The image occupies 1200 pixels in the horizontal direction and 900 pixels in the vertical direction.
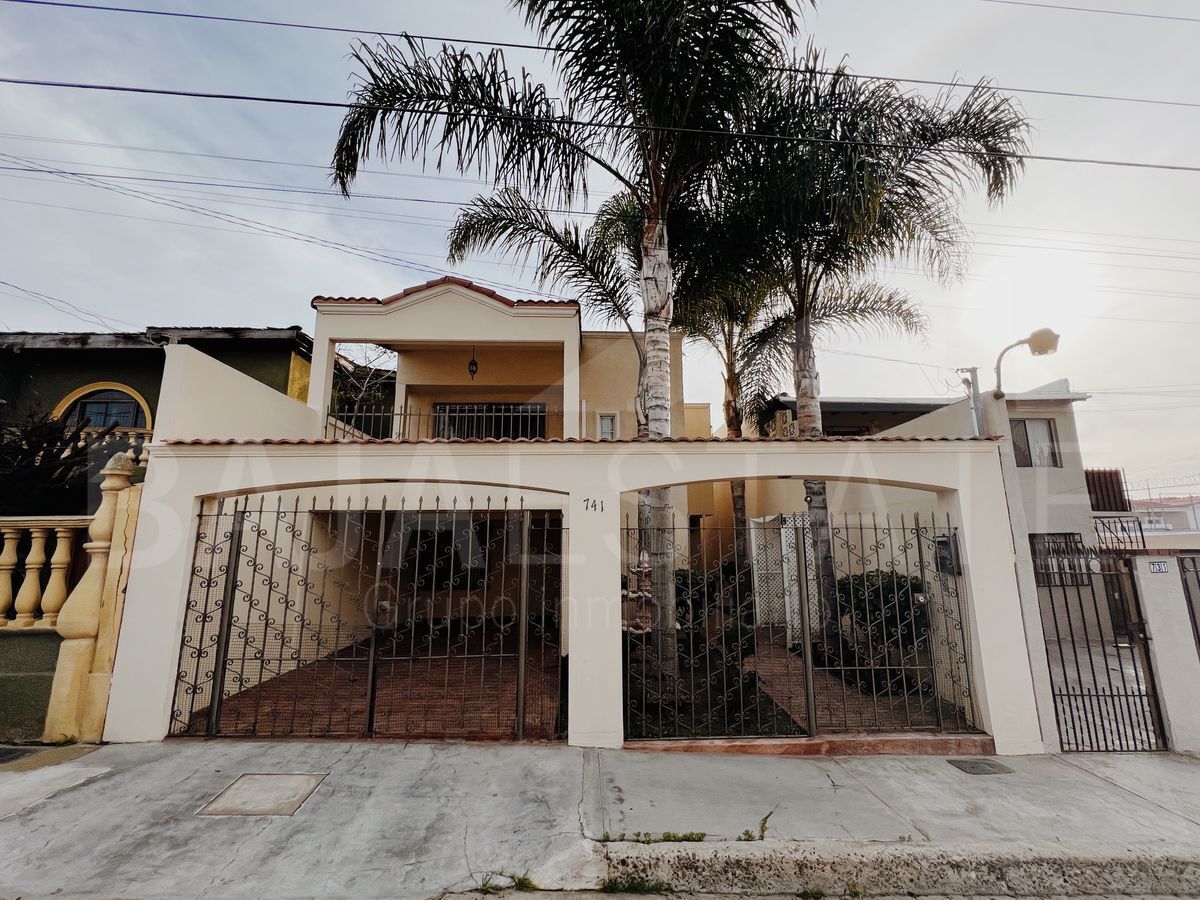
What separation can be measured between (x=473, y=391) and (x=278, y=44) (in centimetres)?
665

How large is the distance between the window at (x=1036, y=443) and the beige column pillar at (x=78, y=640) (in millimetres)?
16452

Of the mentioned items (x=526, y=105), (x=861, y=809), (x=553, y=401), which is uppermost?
(x=526, y=105)

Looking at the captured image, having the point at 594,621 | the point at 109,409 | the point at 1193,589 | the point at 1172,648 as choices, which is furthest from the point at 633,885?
the point at 109,409

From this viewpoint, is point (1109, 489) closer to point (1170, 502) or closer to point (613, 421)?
point (613, 421)

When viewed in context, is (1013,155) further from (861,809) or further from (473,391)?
(473,391)

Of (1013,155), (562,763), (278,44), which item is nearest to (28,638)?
(562,763)

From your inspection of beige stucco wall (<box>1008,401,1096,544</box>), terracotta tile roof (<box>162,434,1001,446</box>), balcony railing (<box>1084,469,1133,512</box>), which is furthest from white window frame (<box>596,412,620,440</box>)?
balcony railing (<box>1084,469,1133,512</box>)

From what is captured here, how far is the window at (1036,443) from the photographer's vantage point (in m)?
12.8

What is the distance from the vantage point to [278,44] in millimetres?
5777

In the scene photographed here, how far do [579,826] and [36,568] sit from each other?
5.56m

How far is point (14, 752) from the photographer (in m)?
4.66

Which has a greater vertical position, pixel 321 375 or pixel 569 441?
pixel 321 375

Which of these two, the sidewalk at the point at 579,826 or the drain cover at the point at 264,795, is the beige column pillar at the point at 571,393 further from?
the drain cover at the point at 264,795

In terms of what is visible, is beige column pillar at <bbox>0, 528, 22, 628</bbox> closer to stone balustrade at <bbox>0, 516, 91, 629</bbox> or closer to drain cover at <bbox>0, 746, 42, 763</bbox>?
stone balustrade at <bbox>0, 516, 91, 629</bbox>
